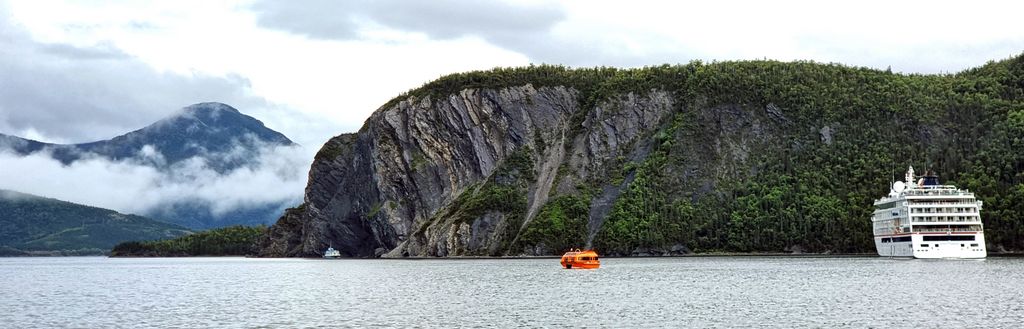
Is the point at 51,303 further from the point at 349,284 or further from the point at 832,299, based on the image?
the point at 832,299

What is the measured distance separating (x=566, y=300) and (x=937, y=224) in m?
111

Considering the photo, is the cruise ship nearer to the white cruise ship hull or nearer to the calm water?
the white cruise ship hull

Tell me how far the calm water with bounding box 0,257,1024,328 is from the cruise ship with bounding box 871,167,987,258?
32778 mm

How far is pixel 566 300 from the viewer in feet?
334

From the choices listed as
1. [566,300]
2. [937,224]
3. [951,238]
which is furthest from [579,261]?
[566,300]

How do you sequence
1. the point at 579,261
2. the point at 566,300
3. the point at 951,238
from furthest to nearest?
the point at 951,238
the point at 579,261
the point at 566,300

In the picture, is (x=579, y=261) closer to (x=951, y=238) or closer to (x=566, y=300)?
(x=951, y=238)

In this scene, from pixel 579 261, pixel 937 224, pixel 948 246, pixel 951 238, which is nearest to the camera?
pixel 579 261

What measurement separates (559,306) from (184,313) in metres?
33.6

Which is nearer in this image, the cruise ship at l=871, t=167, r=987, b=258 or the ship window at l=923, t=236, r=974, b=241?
the cruise ship at l=871, t=167, r=987, b=258

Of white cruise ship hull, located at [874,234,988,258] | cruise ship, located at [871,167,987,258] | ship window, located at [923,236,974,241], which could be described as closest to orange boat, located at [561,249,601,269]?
white cruise ship hull, located at [874,234,988,258]

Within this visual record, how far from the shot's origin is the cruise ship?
604 ft

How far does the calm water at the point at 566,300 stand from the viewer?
267 ft

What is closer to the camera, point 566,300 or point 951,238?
point 566,300
